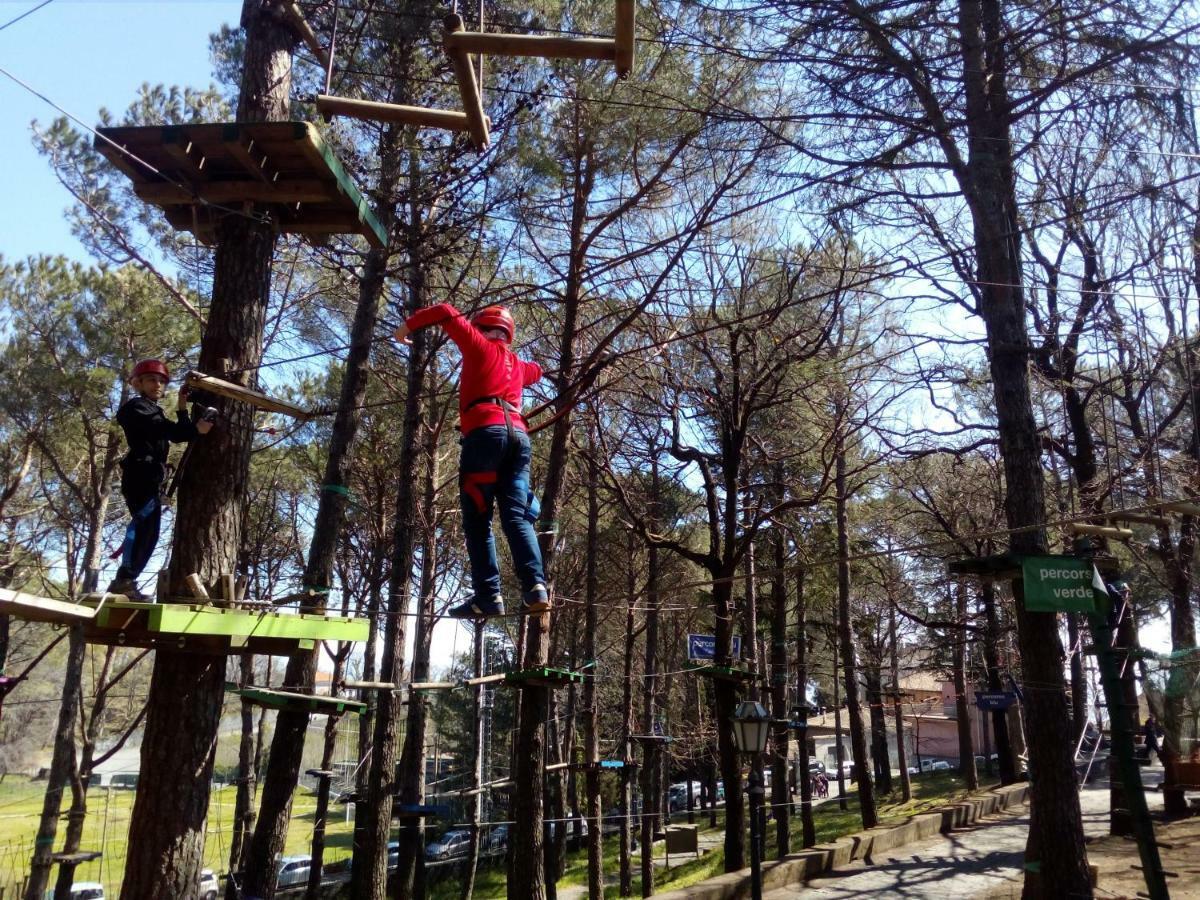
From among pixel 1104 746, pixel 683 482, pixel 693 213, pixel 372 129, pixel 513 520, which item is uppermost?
pixel 372 129

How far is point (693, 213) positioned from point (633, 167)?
33.2 inches

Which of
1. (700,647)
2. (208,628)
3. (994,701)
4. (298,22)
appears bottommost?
(994,701)

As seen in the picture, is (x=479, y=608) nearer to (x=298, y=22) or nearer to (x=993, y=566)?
(x=993, y=566)

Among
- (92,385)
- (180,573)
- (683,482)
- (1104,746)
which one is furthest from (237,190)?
(1104,746)

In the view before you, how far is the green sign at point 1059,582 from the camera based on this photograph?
19.1 ft

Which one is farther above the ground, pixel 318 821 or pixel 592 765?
pixel 592 765

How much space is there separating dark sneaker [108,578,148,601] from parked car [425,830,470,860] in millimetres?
23179

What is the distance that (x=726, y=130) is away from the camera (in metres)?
7.84

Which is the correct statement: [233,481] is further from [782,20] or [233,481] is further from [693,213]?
[693,213]

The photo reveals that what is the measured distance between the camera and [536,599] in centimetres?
464

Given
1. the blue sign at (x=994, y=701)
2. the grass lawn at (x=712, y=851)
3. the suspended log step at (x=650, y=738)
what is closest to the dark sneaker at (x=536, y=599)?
the suspended log step at (x=650, y=738)

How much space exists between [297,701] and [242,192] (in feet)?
12.9

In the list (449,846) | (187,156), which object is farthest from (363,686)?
(449,846)

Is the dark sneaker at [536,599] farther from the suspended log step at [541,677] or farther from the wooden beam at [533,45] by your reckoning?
the suspended log step at [541,677]
